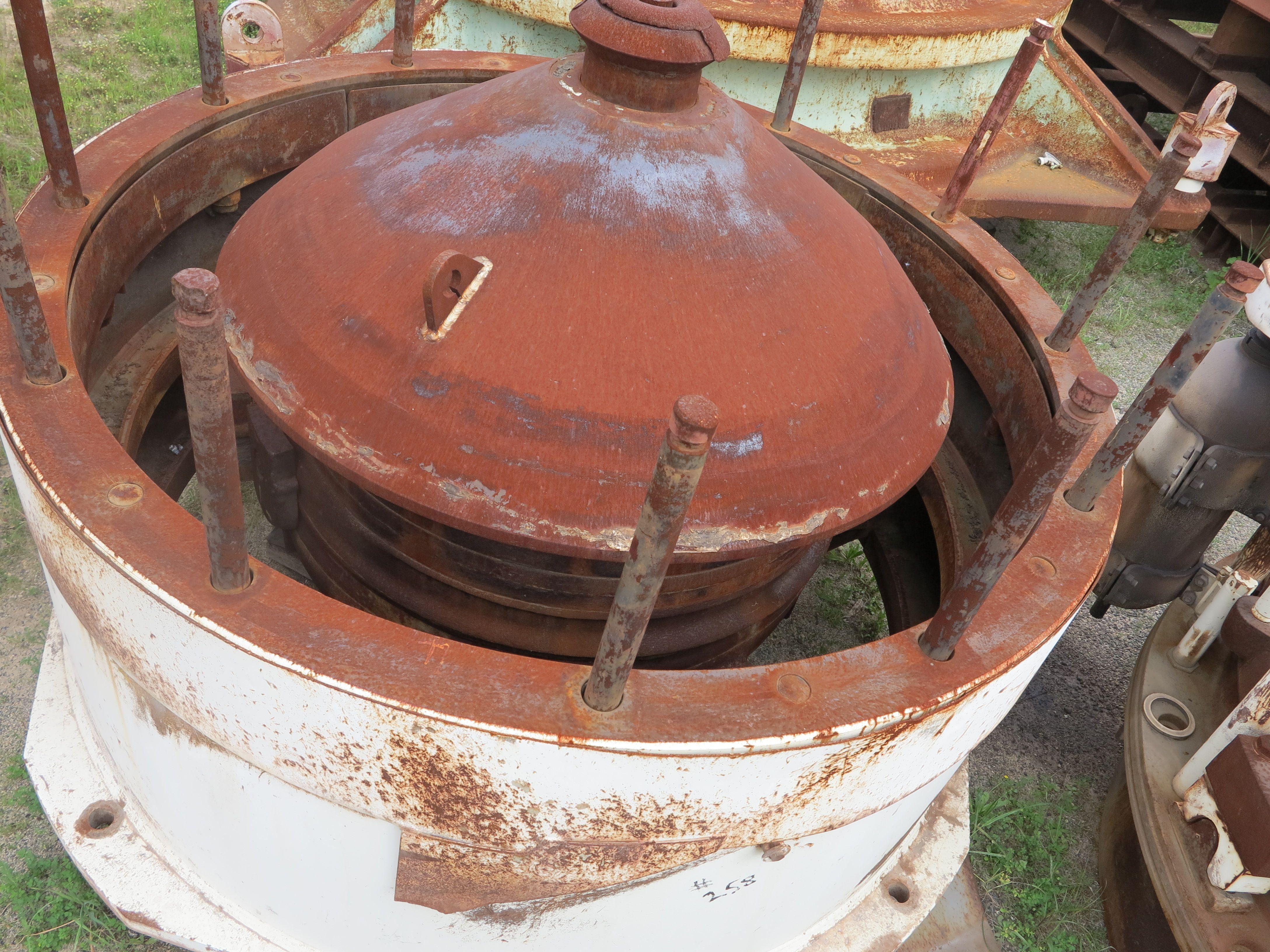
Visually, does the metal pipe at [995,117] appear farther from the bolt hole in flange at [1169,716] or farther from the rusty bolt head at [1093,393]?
the bolt hole in flange at [1169,716]

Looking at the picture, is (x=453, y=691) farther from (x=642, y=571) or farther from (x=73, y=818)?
(x=73, y=818)

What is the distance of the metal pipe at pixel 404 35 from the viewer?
2666mm

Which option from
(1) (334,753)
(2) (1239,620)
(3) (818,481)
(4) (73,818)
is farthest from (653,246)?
(2) (1239,620)

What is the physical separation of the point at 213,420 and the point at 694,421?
0.60 meters

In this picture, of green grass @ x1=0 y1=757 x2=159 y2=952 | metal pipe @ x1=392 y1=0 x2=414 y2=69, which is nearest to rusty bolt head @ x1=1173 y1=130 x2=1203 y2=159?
metal pipe @ x1=392 y1=0 x2=414 y2=69

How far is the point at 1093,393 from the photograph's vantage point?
1.27 meters

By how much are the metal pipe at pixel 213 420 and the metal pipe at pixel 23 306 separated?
0.43 m

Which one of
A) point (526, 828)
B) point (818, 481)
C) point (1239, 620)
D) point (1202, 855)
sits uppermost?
point (818, 481)

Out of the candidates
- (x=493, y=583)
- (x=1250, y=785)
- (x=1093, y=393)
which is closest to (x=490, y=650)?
(x=493, y=583)

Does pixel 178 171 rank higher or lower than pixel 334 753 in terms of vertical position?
higher

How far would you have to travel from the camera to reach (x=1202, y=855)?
2.56 m

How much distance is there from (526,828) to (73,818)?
4.34 feet

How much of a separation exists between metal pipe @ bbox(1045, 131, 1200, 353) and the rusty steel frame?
63 millimetres

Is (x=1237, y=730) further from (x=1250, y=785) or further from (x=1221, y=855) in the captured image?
(x=1221, y=855)
